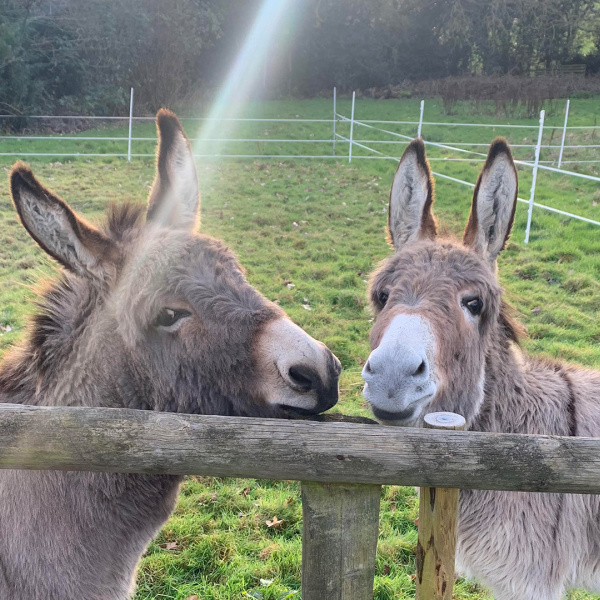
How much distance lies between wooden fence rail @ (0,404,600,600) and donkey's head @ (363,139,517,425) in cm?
42

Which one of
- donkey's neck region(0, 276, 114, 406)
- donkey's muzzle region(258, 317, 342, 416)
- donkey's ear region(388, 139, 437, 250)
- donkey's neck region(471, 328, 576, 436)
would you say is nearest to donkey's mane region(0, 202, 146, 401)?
donkey's neck region(0, 276, 114, 406)

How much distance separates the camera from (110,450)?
5.15 ft

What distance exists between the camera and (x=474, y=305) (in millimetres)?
2480

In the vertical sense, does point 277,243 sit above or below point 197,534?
above

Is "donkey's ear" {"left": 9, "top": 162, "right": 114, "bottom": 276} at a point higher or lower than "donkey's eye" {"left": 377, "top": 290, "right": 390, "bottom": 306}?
higher

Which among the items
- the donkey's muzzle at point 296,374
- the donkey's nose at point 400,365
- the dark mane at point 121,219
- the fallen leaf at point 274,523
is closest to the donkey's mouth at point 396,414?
the donkey's nose at point 400,365

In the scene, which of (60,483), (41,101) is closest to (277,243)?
(60,483)

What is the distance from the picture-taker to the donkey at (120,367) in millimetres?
1911

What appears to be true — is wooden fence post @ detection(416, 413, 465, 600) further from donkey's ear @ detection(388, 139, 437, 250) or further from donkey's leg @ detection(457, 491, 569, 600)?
donkey's ear @ detection(388, 139, 437, 250)

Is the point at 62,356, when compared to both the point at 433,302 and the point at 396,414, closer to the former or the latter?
the point at 396,414

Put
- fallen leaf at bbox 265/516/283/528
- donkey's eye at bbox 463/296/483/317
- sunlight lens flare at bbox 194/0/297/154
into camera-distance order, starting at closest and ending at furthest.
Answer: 1. donkey's eye at bbox 463/296/483/317
2. fallen leaf at bbox 265/516/283/528
3. sunlight lens flare at bbox 194/0/297/154

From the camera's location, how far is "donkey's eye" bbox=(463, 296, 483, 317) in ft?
8.04

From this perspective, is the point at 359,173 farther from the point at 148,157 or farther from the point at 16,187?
the point at 16,187

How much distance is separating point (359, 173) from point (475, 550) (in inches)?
476
